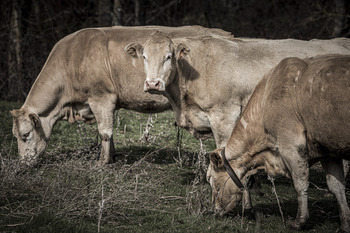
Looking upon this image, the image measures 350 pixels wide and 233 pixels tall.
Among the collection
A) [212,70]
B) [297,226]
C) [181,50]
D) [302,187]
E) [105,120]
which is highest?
[181,50]

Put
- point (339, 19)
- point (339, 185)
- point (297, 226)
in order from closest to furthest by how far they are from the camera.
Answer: point (297, 226) < point (339, 185) < point (339, 19)

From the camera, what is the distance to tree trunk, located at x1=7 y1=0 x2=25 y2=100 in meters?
16.2

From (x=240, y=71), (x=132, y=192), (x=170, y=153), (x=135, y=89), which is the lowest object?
(x=170, y=153)

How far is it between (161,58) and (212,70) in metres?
0.87

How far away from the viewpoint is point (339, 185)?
6.38 m

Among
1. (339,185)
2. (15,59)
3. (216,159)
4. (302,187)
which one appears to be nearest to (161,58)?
(216,159)

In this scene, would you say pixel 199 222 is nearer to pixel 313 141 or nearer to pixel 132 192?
pixel 132 192

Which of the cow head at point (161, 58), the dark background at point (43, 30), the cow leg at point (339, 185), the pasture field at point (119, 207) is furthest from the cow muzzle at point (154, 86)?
the dark background at point (43, 30)

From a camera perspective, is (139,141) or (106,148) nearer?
(106,148)

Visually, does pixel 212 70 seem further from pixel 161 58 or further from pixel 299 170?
pixel 299 170

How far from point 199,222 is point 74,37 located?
17.2 ft

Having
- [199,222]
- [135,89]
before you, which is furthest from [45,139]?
[199,222]

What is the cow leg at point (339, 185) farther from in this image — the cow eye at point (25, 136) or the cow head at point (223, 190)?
the cow eye at point (25, 136)

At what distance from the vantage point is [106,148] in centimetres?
972
